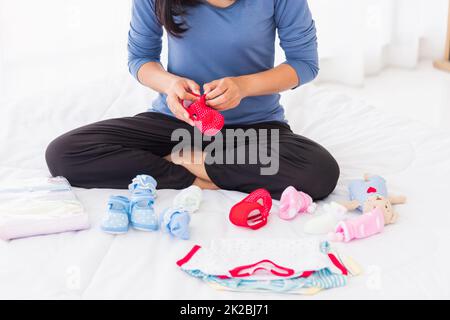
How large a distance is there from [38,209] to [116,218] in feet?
0.49

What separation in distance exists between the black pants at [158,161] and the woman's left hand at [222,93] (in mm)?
135

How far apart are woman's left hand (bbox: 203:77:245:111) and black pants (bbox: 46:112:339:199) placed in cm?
13

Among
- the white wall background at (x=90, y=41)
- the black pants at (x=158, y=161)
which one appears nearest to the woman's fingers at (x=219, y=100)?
the black pants at (x=158, y=161)

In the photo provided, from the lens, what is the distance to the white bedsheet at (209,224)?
1032 millimetres

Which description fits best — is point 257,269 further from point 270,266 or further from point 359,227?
point 359,227

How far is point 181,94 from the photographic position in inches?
50.8

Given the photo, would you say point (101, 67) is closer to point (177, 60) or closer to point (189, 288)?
point (177, 60)

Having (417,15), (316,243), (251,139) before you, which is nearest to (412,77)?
(417,15)

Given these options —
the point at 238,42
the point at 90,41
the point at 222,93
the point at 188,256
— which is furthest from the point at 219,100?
the point at 90,41

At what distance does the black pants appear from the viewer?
1327mm

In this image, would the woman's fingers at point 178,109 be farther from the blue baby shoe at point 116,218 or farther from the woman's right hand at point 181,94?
the blue baby shoe at point 116,218

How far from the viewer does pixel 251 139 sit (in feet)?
4.61

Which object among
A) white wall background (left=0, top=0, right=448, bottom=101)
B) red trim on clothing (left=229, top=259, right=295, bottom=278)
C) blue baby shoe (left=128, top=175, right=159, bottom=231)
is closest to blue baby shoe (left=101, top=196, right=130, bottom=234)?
blue baby shoe (left=128, top=175, right=159, bottom=231)

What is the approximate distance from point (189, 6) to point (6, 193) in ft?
1.71
